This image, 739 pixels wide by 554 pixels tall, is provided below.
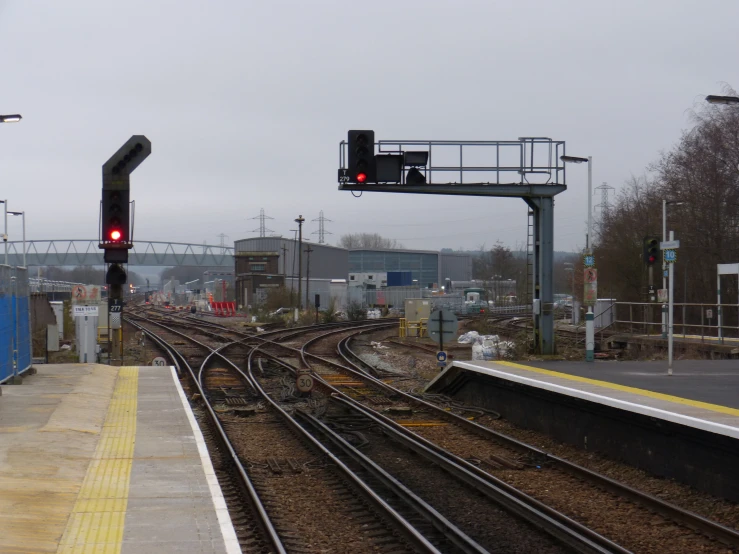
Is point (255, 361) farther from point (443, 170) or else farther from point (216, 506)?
point (216, 506)

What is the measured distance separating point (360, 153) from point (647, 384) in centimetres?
869

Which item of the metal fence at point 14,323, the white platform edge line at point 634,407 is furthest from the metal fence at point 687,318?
the metal fence at point 14,323

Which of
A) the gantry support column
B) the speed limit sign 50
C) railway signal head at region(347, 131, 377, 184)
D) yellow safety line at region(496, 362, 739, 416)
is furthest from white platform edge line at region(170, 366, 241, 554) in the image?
the gantry support column

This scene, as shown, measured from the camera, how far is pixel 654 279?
37750mm

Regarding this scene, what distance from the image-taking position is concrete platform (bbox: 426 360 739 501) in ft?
31.0

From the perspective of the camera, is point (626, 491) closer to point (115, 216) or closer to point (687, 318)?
point (115, 216)

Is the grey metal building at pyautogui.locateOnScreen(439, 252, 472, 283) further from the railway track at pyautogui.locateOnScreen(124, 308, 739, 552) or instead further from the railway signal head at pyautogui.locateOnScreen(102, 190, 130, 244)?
the railway signal head at pyautogui.locateOnScreen(102, 190, 130, 244)

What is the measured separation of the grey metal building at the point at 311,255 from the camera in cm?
8562

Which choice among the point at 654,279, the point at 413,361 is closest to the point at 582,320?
the point at 654,279

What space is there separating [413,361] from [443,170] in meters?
6.69

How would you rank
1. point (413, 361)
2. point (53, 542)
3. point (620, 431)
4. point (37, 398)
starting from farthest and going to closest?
point (413, 361), point (37, 398), point (620, 431), point (53, 542)

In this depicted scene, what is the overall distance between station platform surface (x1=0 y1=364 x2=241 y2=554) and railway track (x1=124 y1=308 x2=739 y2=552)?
0.99 metres

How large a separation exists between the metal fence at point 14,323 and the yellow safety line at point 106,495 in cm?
337

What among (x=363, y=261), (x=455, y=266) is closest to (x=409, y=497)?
(x=363, y=261)
